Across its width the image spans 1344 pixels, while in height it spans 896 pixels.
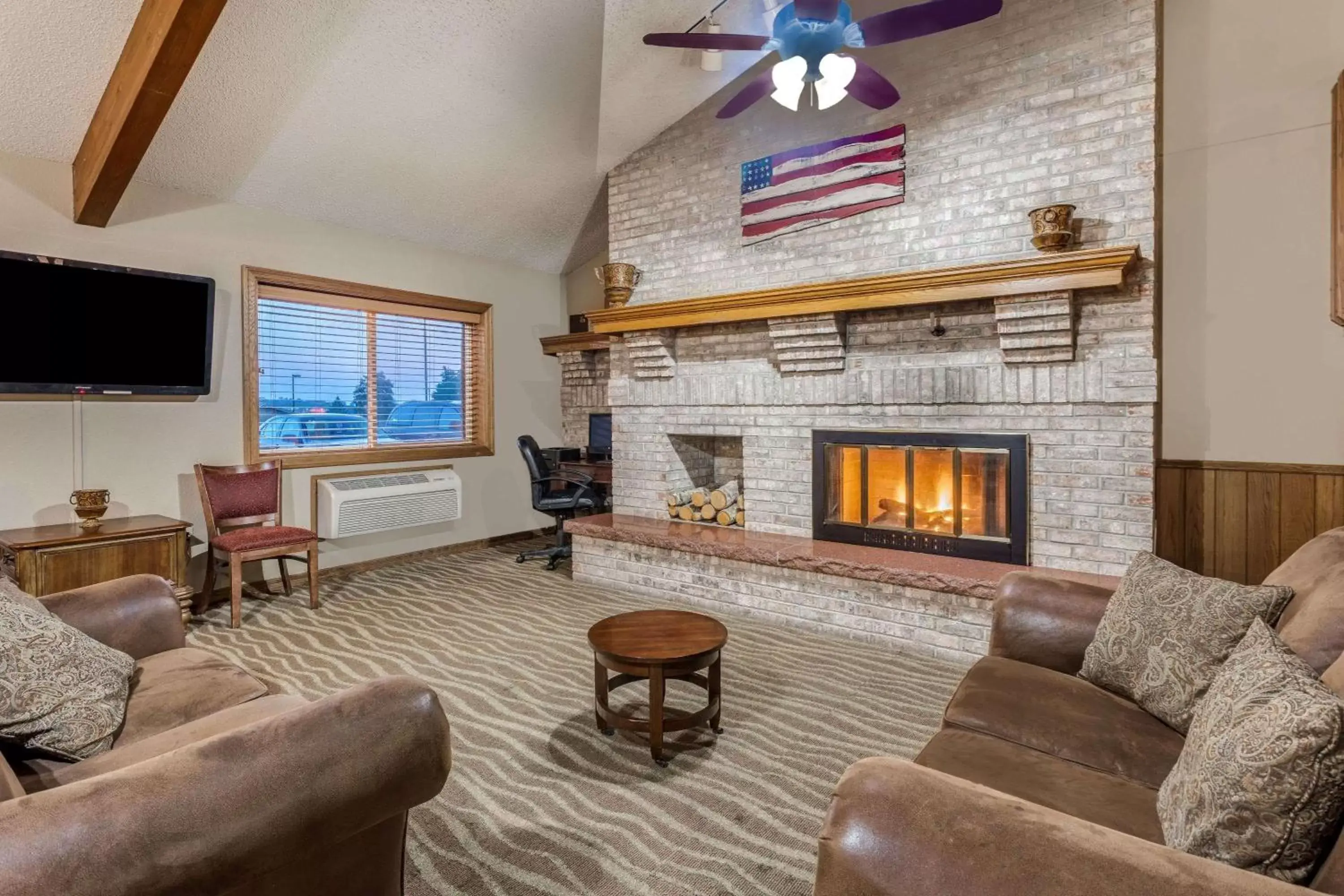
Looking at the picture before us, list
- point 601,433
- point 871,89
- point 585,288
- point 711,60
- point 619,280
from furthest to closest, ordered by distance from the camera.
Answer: point 585,288, point 601,433, point 619,280, point 711,60, point 871,89

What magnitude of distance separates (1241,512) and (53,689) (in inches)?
181

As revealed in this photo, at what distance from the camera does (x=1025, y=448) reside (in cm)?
328

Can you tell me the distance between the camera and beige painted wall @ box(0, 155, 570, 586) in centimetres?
350

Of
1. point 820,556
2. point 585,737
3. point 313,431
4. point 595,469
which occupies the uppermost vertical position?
point 313,431

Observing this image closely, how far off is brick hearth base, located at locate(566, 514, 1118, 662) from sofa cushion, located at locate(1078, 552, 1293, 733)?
1220 mm

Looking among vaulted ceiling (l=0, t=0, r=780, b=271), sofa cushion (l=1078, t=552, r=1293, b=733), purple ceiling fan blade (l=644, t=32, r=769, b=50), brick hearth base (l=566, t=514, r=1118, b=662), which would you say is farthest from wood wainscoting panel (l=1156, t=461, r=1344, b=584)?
vaulted ceiling (l=0, t=0, r=780, b=271)

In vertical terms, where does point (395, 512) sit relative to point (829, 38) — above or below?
below

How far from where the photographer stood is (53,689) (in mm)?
1484

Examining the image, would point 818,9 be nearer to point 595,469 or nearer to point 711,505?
point 711,505

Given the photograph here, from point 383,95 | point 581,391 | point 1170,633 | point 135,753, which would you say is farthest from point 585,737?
point 581,391

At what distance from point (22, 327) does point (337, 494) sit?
182 centimetres

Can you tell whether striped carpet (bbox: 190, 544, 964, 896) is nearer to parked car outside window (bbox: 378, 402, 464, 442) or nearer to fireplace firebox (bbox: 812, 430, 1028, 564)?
fireplace firebox (bbox: 812, 430, 1028, 564)

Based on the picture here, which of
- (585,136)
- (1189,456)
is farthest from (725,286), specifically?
(1189,456)

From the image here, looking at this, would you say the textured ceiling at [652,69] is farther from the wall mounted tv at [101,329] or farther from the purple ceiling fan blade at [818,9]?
the wall mounted tv at [101,329]
